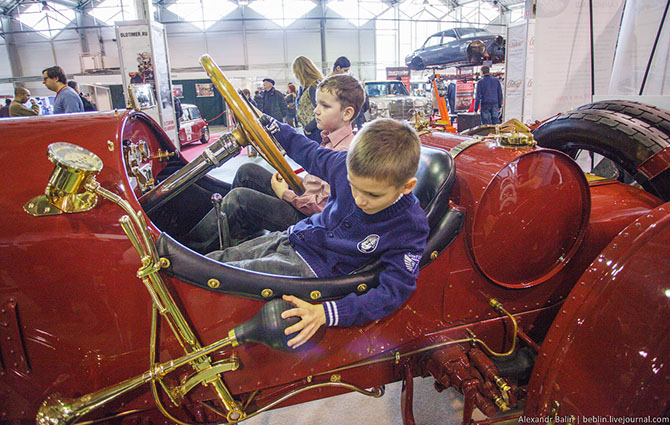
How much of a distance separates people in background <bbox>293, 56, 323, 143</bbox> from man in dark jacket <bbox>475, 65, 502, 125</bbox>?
15.6 ft

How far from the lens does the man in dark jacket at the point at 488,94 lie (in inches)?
287

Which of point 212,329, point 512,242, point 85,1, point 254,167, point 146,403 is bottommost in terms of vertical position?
point 146,403

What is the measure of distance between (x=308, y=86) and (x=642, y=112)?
9.04 ft

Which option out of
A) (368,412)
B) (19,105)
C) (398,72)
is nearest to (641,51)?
(368,412)

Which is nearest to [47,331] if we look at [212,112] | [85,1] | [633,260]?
[633,260]

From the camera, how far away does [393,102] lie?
34.4 feet

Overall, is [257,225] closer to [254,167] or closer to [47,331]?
[254,167]

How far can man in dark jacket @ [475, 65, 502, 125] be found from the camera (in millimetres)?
7297

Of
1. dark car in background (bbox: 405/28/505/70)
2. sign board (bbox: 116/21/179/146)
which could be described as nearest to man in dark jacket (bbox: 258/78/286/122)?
sign board (bbox: 116/21/179/146)

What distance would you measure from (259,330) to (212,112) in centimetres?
1870

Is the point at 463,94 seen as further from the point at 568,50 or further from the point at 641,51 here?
the point at 641,51

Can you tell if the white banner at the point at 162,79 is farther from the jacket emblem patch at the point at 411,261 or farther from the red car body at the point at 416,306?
the jacket emblem patch at the point at 411,261

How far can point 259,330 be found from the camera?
3.26 ft

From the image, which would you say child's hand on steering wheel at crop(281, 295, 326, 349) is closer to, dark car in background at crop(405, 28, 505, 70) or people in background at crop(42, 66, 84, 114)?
people in background at crop(42, 66, 84, 114)
